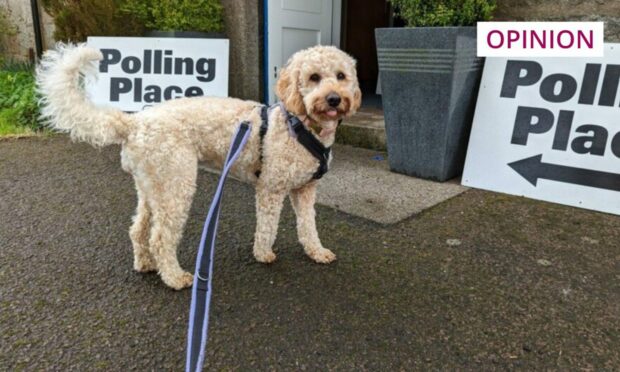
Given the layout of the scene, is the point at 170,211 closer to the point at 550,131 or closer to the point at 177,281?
the point at 177,281

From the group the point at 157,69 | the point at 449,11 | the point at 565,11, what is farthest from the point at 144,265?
the point at 565,11

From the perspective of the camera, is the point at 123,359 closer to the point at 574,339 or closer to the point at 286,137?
the point at 286,137

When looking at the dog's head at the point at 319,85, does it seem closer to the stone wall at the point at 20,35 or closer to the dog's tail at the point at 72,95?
the dog's tail at the point at 72,95

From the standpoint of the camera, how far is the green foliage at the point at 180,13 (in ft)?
18.4

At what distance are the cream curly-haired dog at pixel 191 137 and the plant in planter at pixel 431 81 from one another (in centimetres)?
157

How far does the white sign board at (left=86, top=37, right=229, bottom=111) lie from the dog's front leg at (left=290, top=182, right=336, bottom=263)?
3123mm

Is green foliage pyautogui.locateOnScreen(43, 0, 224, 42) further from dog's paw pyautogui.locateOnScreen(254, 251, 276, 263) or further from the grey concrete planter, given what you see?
dog's paw pyautogui.locateOnScreen(254, 251, 276, 263)

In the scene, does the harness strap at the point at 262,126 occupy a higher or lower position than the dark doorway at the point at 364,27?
lower

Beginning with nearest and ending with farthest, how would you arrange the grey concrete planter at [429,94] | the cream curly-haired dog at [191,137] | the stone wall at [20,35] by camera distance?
the cream curly-haired dog at [191,137], the grey concrete planter at [429,94], the stone wall at [20,35]

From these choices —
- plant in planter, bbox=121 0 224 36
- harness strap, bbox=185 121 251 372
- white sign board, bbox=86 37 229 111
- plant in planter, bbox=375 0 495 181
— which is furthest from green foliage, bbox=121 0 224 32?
harness strap, bbox=185 121 251 372

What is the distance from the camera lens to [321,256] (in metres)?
2.76

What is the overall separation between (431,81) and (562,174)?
51.3 inches

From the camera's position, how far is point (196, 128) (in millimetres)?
2428

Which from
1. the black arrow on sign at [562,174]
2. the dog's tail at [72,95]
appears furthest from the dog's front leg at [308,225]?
the black arrow on sign at [562,174]
